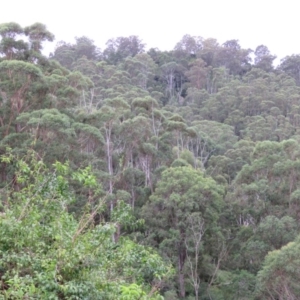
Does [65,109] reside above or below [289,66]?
below

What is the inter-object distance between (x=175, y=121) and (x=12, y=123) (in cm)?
667

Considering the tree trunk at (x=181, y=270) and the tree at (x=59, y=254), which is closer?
the tree at (x=59, y=254)

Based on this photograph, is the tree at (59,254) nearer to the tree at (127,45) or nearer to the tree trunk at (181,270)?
the tree trunk at (181,270)

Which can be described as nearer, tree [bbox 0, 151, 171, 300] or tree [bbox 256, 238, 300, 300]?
tree [bbox 0, 151, 171, 300]

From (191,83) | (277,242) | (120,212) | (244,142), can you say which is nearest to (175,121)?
(244,142)

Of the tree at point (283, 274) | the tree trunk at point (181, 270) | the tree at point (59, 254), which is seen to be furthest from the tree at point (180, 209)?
the tree at point (59, 254)

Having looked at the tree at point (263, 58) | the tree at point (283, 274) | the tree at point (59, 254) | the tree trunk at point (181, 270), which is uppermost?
the tree at point (263, 58)

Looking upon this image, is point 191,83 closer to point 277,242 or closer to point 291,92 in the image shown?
point 291,92

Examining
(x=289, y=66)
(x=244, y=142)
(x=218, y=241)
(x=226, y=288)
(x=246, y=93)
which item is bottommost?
(x=226, y=288)

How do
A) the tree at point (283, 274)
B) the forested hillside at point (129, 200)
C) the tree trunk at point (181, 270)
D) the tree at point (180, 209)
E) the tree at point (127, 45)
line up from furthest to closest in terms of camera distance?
the tree at point (127, 45) → the tree trunk at point (181, 270) → the tree at point (180, 209) → the tree at point (283, 274) → the forested hillside at point (129, 200)

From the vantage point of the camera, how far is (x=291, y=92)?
28.3m

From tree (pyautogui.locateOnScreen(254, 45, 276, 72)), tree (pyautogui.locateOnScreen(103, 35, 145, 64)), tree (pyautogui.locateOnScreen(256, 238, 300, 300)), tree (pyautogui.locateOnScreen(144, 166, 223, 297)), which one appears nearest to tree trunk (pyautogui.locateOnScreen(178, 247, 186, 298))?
tree (pyautogui.locateOnScreen(144, 166, 223, 297))

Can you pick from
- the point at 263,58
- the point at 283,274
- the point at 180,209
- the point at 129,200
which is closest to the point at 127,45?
the point at 263,58

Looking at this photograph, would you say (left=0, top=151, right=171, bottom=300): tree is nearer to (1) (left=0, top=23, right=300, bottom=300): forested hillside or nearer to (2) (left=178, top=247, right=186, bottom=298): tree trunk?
(1) (left=0, top=23, right=300, bottom=300): forested hillside
